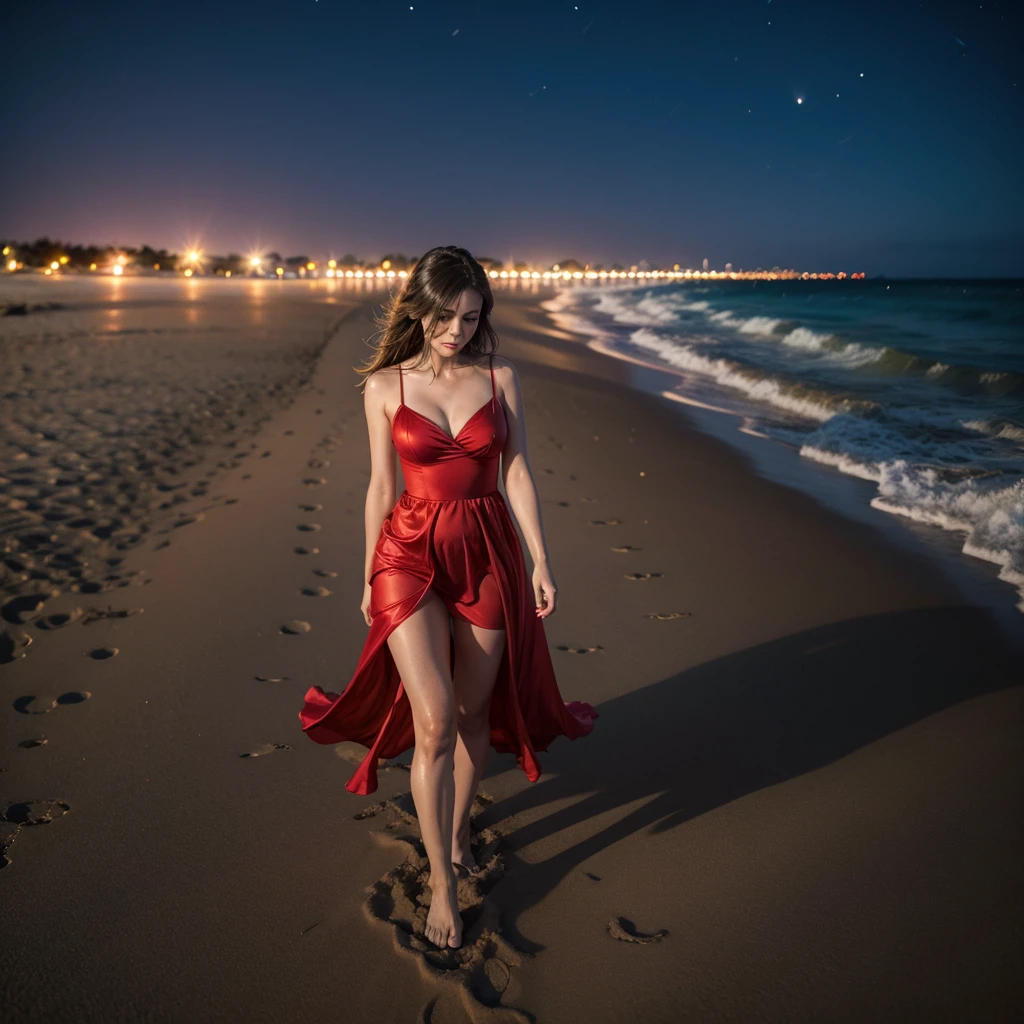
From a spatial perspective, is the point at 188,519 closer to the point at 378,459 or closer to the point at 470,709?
the point at 378,459

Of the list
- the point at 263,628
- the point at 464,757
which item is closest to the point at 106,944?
the point at 464,757

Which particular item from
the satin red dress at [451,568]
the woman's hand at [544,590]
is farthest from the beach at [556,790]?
the woman's hand at [544,590]

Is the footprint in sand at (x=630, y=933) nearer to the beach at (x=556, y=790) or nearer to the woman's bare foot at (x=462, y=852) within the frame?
the beach at (x=556, y=790)

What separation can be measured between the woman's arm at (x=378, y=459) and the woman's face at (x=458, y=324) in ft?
0.77

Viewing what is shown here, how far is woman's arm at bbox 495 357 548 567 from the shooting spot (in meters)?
2.62

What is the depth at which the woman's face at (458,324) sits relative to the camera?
2.43 meters

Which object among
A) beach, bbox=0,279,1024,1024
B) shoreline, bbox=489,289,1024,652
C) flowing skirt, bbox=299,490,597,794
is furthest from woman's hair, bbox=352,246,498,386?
shoreline, bbox=489,289,1024,652

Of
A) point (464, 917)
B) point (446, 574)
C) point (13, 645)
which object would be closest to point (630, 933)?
point (464, 917)

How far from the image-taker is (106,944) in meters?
2.27

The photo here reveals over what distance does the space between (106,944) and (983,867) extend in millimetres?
2969

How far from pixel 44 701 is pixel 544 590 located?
8.52ft

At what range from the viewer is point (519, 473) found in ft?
8.75

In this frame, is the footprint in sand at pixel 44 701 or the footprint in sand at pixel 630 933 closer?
the footprint in sand at pixel 630 933

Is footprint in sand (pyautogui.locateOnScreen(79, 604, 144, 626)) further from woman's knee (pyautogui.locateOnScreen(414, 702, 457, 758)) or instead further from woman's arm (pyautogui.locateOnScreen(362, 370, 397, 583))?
woman's knee (pyautogui.locateOnScreen(414, 702, 457, 758))
